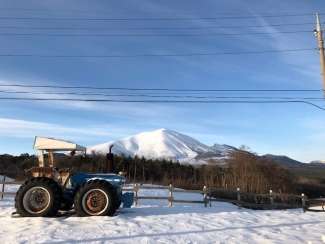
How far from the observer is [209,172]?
55.9 meters

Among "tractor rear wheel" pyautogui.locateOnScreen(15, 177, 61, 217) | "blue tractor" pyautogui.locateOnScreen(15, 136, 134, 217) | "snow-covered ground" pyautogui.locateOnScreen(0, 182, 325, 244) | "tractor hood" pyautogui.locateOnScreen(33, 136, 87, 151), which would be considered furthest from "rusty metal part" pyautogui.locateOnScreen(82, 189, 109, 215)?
"tractor hood" pyautogui.locateOnScreen(33, 136, 87, 151)

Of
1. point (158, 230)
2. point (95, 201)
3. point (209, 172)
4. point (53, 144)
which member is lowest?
point (158, 230)

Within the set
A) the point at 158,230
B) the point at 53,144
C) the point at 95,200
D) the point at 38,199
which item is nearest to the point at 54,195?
the point at 38,199

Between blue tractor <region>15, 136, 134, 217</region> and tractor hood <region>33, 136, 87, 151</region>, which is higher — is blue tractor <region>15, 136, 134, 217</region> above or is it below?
below

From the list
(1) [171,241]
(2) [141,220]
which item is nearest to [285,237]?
(1) [171,241]

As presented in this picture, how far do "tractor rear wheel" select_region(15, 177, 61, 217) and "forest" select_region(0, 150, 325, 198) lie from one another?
30154 mm

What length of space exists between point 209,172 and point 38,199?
4665 cm

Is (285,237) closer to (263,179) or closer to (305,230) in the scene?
(305,230)

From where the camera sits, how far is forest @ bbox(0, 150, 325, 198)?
146 ft

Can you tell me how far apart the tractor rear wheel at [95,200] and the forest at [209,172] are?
99.9ft

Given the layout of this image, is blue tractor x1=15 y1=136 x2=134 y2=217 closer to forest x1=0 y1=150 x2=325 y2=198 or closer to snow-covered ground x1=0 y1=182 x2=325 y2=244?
snow-covered ground x1=0 y1=182 x2=325 y2=244

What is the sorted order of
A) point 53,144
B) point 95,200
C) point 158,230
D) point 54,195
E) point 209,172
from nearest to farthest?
point 158,230 → point 54,195 → point 95,200 → point 53,144 → point 209,172

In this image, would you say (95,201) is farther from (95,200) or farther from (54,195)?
(54,195)

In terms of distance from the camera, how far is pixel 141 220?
33.9 feet
